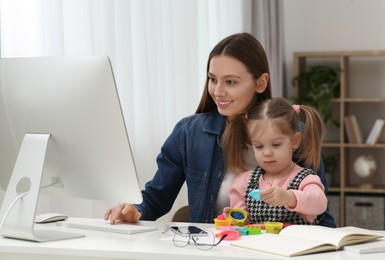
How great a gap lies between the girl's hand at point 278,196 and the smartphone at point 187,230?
20 centimetres

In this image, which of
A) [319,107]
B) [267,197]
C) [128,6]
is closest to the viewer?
[267,197]

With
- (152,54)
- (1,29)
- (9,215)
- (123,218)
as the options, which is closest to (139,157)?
(152,54)

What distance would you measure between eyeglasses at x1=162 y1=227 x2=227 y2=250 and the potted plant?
12.4ft

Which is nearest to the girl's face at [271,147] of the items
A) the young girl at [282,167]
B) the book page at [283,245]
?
the young girl at [282,167]

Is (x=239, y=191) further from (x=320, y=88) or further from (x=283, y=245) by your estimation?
(x=320, y=88)

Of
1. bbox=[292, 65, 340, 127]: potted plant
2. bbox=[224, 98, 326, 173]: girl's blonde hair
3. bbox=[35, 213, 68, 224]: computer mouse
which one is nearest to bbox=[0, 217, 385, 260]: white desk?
bbox=[35, 213, 68, 224]: computer mouse

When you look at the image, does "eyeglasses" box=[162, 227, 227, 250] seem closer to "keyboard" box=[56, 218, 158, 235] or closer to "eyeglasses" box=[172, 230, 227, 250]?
"eyeglasses" box=[172, 230, 227, 250]

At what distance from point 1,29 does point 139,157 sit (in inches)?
45.9

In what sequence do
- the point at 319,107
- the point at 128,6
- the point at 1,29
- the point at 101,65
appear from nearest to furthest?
the point at 101,65 → the point at 1,29 → the point at 128,6 → the point at 319,107

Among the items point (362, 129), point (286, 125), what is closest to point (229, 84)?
point (286, 125)

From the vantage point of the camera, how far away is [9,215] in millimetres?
2092

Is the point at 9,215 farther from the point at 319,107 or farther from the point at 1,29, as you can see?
the point at 319,107

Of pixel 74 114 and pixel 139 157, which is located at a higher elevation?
pixel 74 114

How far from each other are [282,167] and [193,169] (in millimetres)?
409
